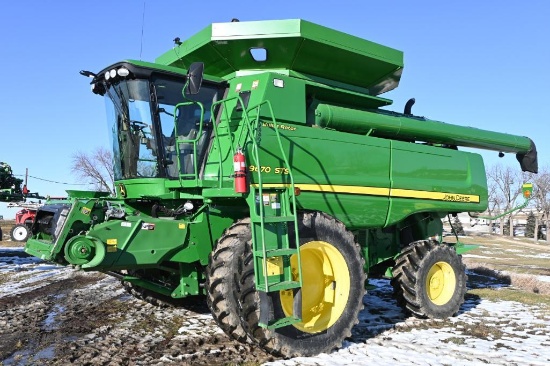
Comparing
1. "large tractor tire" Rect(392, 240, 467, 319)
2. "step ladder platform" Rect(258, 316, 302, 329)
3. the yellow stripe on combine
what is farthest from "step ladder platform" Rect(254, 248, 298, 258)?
"large tractor tire" Rect(392, 240, 467, 319)

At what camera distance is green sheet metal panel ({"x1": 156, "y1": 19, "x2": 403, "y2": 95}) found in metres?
5.48

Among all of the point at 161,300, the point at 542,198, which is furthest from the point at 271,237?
the point at 542,198

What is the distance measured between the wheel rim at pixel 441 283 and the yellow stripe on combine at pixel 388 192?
98cm

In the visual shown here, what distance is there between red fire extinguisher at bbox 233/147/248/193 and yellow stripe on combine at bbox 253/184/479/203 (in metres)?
0.32

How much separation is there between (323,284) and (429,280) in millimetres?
2428

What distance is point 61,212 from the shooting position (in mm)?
5109

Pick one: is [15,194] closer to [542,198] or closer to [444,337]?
[444,337]

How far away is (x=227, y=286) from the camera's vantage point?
4441mm

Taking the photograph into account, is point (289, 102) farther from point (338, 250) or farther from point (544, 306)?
point (544, 306)

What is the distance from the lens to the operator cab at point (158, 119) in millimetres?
5277

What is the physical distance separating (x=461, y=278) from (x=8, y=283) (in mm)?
8181

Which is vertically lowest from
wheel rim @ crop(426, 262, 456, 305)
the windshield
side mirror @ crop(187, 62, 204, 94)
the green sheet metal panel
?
wheel rim @ crop(426, 262, 456, 305)

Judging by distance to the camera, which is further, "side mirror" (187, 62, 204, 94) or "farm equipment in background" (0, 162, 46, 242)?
"farm equipment in background" (0, 162, 46, 242)

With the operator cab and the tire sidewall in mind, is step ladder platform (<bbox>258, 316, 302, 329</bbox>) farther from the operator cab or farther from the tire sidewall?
the operator cab
